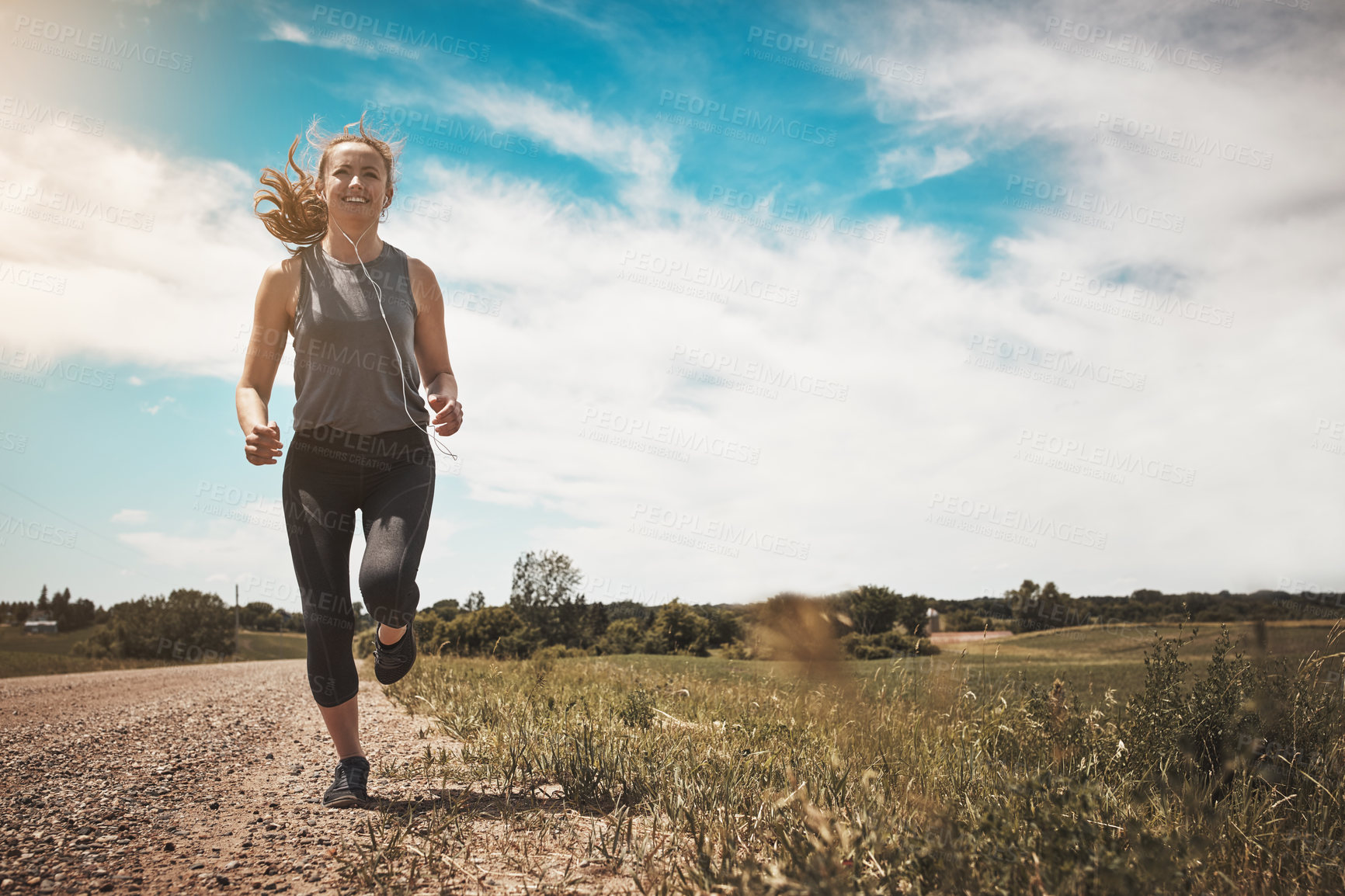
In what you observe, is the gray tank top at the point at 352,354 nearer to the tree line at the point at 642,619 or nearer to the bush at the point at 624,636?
the tree line at the point at 642,619

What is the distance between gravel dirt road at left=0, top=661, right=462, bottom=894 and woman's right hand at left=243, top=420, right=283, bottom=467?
56.2 inches

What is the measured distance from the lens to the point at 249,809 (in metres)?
3.03

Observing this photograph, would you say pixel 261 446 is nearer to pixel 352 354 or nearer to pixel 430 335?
pixel 352 354

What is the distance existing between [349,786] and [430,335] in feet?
6.88

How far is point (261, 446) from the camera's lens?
9.73ft

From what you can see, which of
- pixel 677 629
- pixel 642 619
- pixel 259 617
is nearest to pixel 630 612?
pixel 642 619

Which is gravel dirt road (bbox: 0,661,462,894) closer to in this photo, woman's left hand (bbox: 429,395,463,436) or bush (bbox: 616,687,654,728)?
bush (bbox: 616,687,654,728)

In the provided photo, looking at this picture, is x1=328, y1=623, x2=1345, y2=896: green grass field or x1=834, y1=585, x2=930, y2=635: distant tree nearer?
x1=328, y1=623, x2=1345, y2=896: green grass field

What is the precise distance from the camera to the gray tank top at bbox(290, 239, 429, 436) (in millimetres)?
3184

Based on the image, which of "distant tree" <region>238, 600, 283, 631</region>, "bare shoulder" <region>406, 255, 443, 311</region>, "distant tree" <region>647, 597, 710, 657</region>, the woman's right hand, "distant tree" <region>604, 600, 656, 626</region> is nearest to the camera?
the woman's right hand

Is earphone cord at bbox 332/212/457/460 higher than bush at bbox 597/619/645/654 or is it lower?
higher

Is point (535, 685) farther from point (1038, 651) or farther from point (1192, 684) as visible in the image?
point (1038, 651)

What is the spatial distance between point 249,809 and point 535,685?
10.5 feet

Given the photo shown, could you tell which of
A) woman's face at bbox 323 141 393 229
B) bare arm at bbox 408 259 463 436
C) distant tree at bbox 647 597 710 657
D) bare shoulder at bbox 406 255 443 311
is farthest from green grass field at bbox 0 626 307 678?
distant tree at bbox 647 597 710 657
